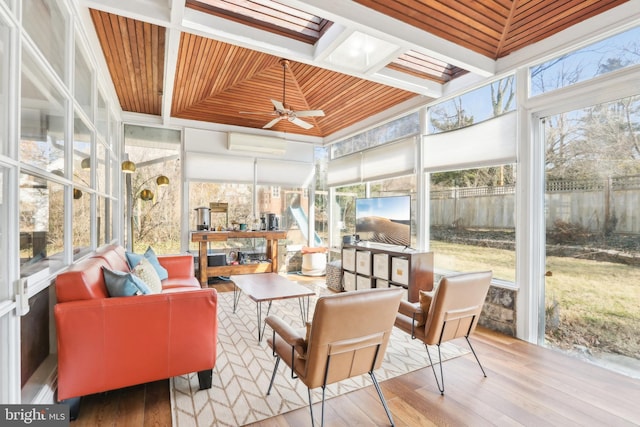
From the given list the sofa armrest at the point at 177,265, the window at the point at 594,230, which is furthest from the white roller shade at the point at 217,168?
the window at the point at 594,230

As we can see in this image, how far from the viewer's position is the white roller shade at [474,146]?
3.41m

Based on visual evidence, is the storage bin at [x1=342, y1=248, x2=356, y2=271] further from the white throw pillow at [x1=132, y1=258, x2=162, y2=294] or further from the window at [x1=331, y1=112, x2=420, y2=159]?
the white throw pillow at [x1=132, y1=258, x2=162, y2=294]

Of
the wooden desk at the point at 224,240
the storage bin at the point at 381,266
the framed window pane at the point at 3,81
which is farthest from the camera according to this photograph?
the wooden desk at the point at 224,240

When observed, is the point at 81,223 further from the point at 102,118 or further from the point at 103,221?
the point at 102,118

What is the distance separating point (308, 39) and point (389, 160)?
2401 millimetres

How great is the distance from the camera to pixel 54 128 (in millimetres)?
2117

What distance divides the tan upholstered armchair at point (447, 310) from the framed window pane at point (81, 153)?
2939mm

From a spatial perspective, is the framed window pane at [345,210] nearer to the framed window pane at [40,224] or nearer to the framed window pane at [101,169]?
the framed window pane at [101,169]

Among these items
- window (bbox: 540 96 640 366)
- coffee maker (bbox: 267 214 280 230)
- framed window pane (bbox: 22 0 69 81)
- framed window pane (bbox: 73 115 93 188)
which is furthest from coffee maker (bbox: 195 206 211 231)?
window (bbox: 540 96 640 366)

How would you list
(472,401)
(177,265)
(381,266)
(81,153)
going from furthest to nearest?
(381,266) → (177,265) → (81,153) → (472,401)

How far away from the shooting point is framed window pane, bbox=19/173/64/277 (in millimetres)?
1666

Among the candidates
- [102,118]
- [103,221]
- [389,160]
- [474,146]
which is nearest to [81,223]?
[103,221]

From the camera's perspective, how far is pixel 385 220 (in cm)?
464

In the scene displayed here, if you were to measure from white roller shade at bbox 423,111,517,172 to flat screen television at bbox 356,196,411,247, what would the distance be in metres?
0.66
